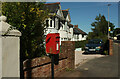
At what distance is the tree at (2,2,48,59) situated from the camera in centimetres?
426

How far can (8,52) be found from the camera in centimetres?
309

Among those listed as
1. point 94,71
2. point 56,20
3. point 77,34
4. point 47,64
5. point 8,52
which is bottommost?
point 94,71

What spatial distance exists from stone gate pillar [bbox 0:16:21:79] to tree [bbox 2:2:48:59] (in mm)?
1027

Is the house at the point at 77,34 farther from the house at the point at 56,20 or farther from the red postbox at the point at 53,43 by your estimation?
the red postbox at the point at 53,43

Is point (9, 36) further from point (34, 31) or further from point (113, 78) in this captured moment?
point (113, 78)

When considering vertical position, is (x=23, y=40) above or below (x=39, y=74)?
above

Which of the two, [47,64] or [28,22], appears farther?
[47,64]

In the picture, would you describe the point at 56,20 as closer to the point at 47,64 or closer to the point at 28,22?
the point at 28,22

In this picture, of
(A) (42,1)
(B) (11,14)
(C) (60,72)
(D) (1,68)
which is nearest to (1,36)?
(D) (1,68)

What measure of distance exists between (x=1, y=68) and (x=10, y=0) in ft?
8.54

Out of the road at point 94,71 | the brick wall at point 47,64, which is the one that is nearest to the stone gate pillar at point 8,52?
the brick wall at point 47,64

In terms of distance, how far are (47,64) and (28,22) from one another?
1698 mm

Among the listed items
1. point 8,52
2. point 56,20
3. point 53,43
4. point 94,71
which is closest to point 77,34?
point 56,20

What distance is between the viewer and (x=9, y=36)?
3.17 metres
